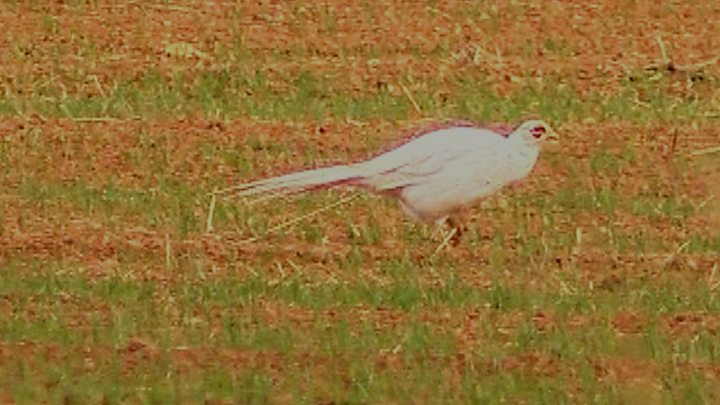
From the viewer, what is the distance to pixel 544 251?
11.3 metres

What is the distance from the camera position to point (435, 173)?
10945 millimetres

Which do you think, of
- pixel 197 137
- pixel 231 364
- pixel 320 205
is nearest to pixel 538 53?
pixel 197 137

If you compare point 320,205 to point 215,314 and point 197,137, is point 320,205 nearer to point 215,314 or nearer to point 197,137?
point 197,137

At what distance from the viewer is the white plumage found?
35.9 ft

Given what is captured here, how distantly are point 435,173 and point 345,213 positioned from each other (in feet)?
4.28

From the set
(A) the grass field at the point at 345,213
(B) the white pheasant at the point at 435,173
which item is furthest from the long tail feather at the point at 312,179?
(A) the grass field at the point at 345,213

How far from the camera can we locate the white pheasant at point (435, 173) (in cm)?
1093

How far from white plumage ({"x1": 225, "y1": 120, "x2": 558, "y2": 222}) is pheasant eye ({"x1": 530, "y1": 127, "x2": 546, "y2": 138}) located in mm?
162

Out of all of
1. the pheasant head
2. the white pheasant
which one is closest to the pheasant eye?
the pheasant head

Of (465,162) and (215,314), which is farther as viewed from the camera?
(465,162)

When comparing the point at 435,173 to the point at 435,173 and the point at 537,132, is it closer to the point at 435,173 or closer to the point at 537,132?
the point at 435,173

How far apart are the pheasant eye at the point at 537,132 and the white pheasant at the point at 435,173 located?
0.42 ft

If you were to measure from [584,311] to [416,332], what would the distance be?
0.84m

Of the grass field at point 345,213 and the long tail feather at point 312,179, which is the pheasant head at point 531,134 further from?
the long tail feather at point 312,179
